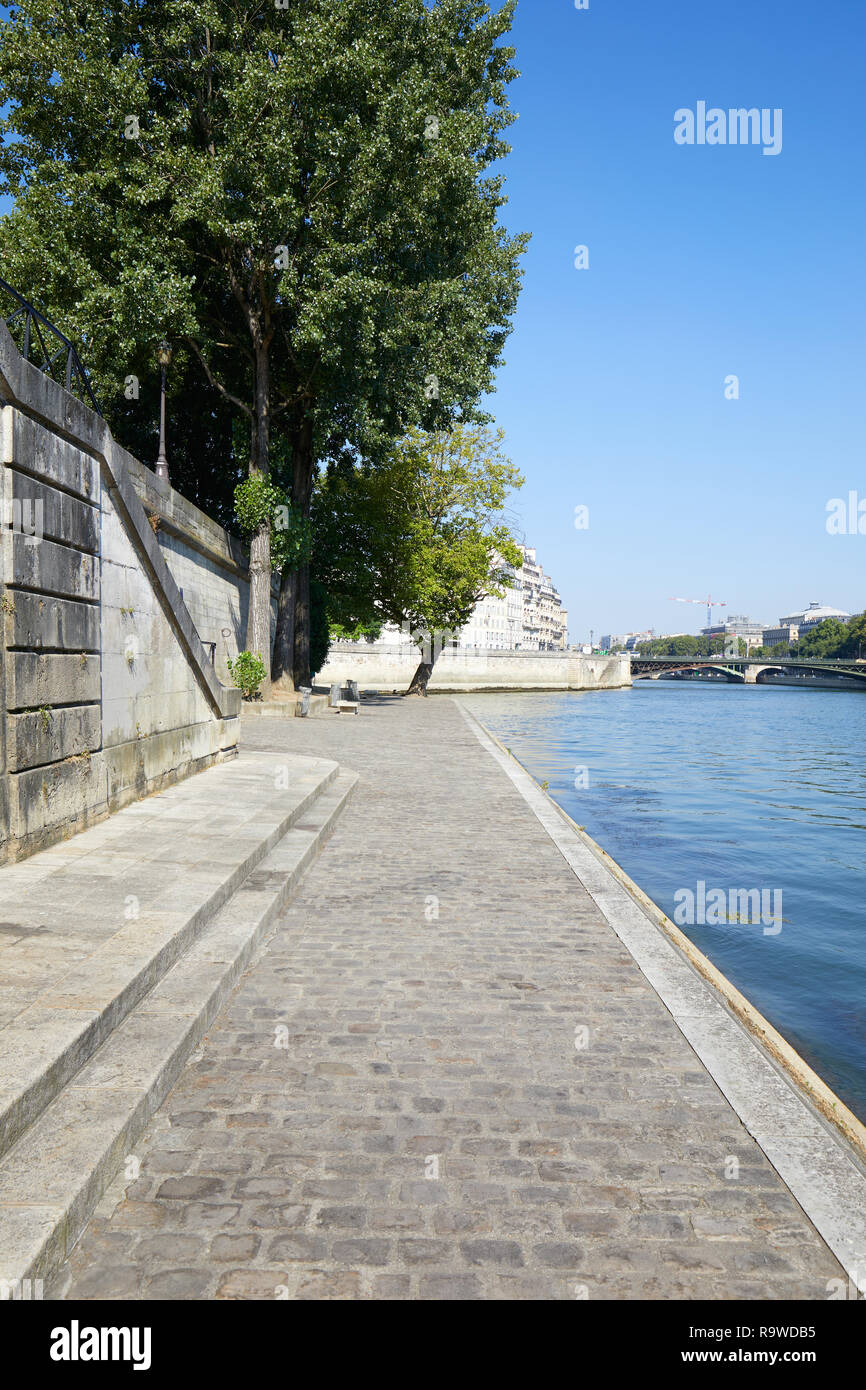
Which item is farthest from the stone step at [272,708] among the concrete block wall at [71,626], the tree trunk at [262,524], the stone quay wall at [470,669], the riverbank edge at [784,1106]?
the stone quay wall at [470,669]

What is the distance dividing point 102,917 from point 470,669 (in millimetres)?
72832

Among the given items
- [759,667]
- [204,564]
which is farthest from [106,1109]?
[759,667]

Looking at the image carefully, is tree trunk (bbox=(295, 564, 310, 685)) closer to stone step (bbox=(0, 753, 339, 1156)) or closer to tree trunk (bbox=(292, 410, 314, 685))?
tree trunk (bbox=(292, 410, 314, 685))

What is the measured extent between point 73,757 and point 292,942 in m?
2.64

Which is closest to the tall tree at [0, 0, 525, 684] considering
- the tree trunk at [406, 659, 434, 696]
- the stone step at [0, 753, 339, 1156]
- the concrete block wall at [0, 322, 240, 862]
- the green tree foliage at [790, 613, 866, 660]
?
the concrete block wall at [0, 322, 240, 862]

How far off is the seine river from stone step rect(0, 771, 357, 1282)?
3235 mm

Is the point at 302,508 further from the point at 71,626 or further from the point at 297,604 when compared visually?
the point at 71,626

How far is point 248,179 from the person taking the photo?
65.1ft

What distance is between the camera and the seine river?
6188mm

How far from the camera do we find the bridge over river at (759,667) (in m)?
104

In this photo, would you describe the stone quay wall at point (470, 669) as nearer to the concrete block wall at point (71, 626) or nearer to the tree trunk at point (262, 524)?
the tree trunk at point (262, 524)
